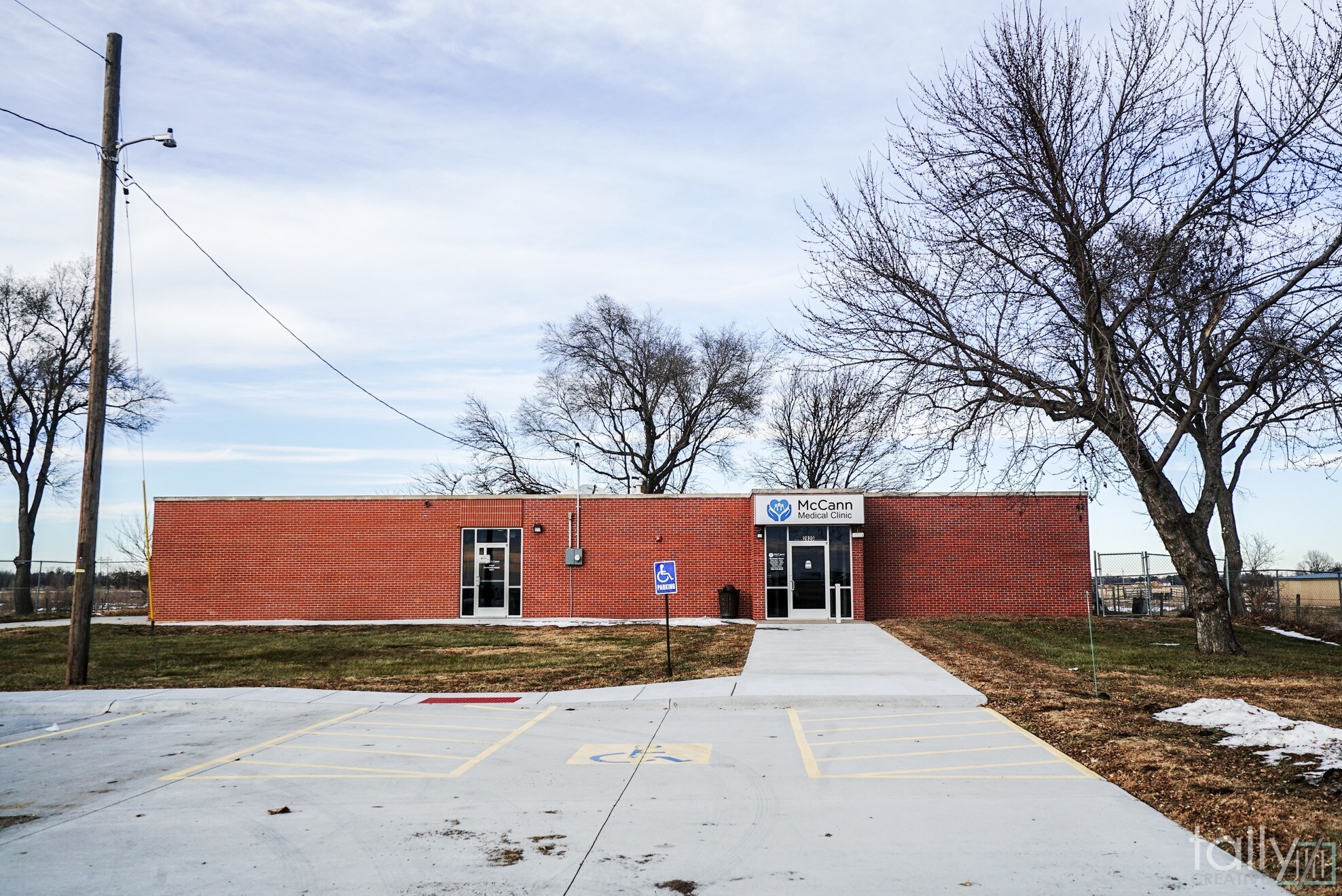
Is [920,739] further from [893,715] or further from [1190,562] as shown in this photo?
[1190,562]

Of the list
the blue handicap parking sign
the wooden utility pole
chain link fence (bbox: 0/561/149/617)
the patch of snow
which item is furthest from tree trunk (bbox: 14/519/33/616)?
the patch of snow

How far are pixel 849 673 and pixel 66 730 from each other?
11066 mm

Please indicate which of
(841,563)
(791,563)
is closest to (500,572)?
(791,563)

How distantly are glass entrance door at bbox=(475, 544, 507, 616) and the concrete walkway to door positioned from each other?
34.8 ft

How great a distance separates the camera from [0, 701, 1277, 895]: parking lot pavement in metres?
5.77

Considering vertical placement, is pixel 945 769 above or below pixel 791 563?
below

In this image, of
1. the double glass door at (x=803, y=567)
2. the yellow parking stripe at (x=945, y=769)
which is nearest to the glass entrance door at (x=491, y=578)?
the double glass door at (x=803, y=567)

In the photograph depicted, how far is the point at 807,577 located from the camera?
29469 millimetres

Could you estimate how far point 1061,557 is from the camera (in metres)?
29.7

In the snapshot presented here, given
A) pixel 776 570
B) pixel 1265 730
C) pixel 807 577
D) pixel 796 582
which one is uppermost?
pixel 776 570

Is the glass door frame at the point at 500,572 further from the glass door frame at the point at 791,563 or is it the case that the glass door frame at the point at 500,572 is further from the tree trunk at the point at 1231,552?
the tree trunk at the point at 1231,552

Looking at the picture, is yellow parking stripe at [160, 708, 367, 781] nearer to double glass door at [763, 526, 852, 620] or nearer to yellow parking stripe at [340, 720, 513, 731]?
yellow parking stripe at [340, 720, 513, 731]

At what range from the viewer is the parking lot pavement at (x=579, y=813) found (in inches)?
227

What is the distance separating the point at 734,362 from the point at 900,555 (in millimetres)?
24375
